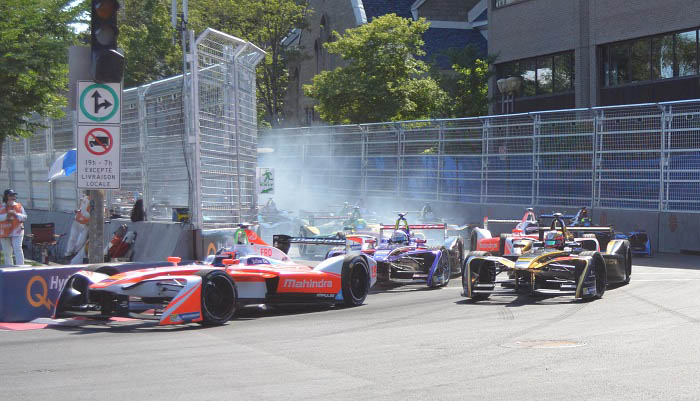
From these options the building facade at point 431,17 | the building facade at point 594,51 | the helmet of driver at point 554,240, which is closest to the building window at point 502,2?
the building facade at point 594,51

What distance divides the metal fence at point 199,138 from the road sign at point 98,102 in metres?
4.33

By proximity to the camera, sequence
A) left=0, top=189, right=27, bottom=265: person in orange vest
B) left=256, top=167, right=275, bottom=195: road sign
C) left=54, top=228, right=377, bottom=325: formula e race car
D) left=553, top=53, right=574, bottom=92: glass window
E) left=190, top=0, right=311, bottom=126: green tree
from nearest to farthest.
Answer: left=54, top=228, right=377, bottom=325: formula e race car, left=0, top=189, right=27, bottom=265: person in orange vest, left=256, top=167, right=275, bottom=195: road sign, left=553, top=53, right=574, bottom=92: glass window, left=190, top=0, right=311, bottom=126: green tree

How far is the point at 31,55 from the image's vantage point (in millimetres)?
19188

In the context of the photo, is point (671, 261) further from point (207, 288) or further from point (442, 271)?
point (207, 288)

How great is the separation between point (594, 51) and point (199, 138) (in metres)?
21.6

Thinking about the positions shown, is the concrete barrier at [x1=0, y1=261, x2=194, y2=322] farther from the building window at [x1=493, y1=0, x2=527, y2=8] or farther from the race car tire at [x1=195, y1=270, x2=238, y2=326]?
the building window at [x1=493, y1=0, x2=527, y2=8]

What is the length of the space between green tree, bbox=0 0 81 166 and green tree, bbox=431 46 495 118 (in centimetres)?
1977

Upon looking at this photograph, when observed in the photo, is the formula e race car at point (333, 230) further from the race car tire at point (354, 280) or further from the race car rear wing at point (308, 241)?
the race car tire at point (354, 280)

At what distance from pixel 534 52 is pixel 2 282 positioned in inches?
1123

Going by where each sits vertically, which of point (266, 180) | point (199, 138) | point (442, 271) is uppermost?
point (199, 138)

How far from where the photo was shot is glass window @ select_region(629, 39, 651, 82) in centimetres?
3097

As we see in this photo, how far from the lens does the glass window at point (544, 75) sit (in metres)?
35.4

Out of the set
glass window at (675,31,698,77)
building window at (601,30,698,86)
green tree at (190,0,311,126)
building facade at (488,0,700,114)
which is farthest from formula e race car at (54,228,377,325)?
green tree at (190,0,311,126)

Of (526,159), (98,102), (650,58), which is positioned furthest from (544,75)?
(98,102)
